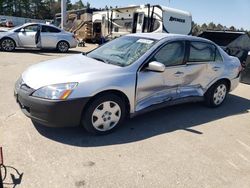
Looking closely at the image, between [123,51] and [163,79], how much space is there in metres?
0.83

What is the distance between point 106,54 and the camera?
16.3ft

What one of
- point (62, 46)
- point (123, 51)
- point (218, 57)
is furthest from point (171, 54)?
point (62, 46)

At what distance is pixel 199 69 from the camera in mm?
5492

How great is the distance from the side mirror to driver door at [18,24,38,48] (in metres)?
9.93

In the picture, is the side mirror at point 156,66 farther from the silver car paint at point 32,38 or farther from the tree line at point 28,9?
the tree line at point 28,9

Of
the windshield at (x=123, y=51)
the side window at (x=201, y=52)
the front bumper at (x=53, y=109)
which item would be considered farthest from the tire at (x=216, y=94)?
the front bumper at (x=53, y=109)

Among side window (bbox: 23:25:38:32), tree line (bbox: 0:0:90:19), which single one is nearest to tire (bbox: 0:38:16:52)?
side window (bbox: 23:25:38:32)

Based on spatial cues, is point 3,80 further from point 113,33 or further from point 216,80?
point 113,33

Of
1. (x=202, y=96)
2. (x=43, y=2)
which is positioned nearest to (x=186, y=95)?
(x=202, y=96)

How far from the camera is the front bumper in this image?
3730 mm

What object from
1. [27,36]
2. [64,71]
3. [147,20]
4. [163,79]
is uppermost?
[147,20]

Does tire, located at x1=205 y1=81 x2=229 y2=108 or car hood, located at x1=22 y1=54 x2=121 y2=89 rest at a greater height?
car hood, located at x1=22 y1=54 x2=121 y2=89

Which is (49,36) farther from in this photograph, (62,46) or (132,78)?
(132,78)

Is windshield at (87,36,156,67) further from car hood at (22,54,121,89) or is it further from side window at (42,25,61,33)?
side window at (42,25,61,33)
